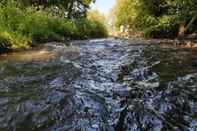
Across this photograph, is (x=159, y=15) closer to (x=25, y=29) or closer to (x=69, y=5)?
(x=69, y=5)

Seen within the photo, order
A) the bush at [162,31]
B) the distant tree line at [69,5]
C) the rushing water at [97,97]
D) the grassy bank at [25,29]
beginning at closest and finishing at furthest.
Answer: the rushing water at [97,97] < the grassy bank at [25,29] < the bush at [162,31] < the distant tree line at [69,5]

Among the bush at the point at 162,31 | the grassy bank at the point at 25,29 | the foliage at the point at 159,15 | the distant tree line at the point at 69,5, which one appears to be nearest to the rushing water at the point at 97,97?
the grassy bank at the point at 25,29

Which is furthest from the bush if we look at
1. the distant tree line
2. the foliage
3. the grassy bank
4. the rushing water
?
the rushing water

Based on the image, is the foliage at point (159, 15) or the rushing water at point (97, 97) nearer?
the rushing water at point (97, 97)

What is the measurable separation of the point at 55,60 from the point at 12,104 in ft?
10.7

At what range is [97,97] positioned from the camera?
13.1 feet

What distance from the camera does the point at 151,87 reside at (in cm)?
445

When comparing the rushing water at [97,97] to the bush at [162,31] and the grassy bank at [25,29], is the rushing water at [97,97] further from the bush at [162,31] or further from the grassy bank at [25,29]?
the bush at [162,31]

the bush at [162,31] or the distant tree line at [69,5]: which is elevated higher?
the distant tree line at [69,5]

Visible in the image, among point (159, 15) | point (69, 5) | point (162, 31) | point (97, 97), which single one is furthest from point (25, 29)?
point (69, 5)

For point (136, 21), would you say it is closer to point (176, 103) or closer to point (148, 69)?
point (148, 69)

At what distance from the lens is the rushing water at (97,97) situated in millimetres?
3189

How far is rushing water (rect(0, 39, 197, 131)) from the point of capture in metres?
3.19

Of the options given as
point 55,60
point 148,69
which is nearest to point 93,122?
point 148,69
